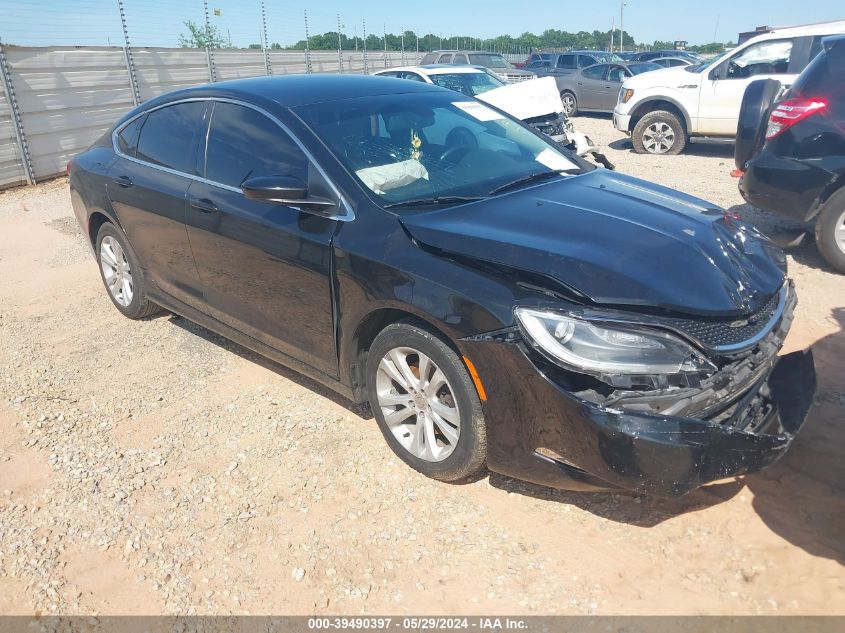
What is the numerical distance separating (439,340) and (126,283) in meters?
3.30

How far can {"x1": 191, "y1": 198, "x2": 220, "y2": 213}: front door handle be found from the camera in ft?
12.6

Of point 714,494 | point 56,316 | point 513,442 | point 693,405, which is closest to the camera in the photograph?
point 693,405

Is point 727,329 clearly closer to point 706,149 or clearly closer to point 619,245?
point 619,245

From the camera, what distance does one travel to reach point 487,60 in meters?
20.0

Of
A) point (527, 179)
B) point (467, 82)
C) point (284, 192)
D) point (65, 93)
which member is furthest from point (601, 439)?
point (65, 93)

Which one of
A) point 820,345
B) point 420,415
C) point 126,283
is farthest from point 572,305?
point 126,283

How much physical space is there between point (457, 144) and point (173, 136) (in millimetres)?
1850

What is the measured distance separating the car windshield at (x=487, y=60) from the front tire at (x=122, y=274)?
1641cm

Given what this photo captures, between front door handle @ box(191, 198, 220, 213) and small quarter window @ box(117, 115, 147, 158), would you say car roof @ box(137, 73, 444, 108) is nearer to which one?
small quarter window @ box(117, 115, 147, 158)

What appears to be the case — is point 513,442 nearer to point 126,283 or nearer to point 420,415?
point 420,415

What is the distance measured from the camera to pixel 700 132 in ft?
36.5

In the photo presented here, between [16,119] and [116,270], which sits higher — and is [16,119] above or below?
above

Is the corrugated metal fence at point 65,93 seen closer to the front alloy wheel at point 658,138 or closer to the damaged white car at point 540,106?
the damaged white car at point 540,106

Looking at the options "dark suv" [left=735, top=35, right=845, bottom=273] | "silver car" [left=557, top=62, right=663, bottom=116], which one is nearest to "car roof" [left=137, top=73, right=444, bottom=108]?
"dark suv" [left=735, top=35, right=845, bottom=273]
